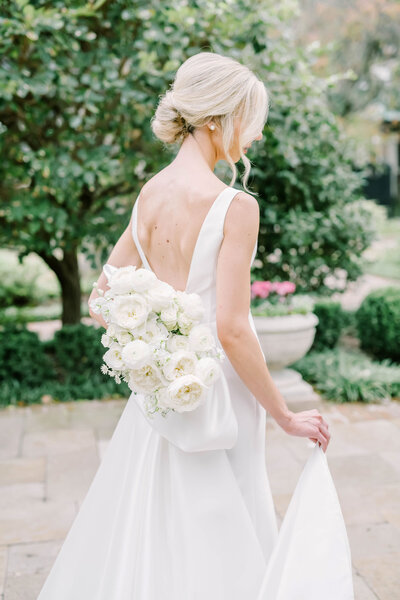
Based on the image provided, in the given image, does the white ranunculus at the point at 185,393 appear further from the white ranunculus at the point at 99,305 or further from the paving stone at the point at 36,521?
the paving stone at the point at 36,521

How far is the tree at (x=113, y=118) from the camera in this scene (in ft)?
16.3

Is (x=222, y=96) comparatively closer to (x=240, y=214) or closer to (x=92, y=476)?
(x=240, y=214)

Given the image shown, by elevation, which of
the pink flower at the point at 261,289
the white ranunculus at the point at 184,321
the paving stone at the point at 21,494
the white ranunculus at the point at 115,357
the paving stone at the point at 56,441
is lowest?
the paving stone at the point at 21,494

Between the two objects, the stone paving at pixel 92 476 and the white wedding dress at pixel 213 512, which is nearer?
the white wedding dress at pixel 213 512

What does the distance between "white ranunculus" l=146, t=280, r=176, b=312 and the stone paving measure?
5.89 ft

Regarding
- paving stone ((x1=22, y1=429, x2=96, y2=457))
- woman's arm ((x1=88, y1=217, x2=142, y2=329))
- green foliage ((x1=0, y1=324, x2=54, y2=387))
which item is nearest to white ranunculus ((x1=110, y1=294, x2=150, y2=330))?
woman's arm ((x1=88, y1=217, x2=142, y2=329))

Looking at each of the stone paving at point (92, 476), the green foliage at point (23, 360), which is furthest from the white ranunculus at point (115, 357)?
the green foliage at point (23, 360)

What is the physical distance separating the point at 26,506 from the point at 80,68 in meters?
3.25

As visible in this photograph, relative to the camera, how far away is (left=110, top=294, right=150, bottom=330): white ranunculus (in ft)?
6.10

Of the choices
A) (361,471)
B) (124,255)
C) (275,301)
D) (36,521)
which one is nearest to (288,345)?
(275,301)

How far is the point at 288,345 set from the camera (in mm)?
5730

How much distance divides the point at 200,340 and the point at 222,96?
706mm

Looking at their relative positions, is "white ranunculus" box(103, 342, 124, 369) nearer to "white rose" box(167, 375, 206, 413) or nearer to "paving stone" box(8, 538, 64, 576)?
"white rose" box(167, 375, 206, 413)

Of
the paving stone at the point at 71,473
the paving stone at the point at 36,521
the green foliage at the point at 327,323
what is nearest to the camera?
the paving stone at the point at 36,521
